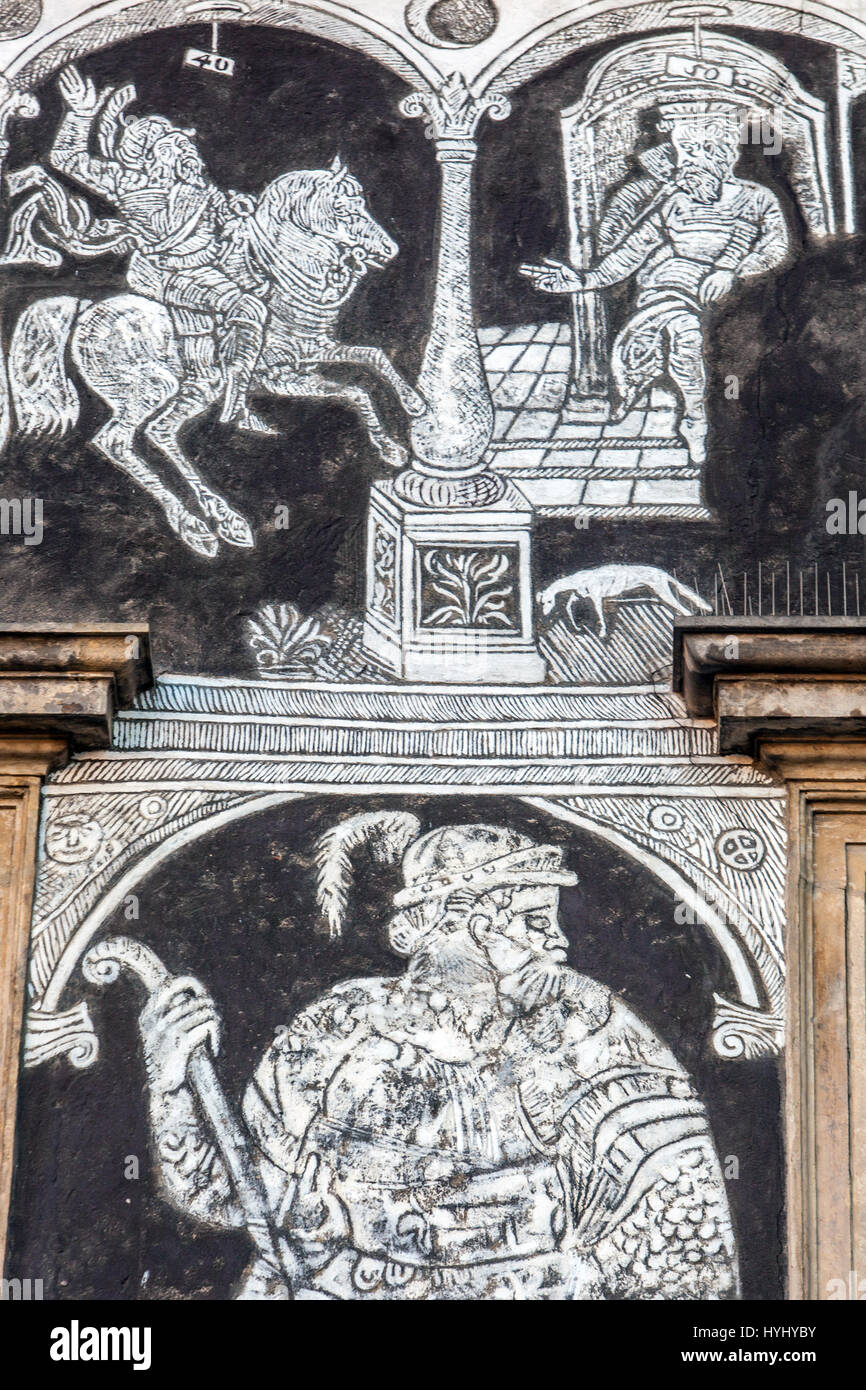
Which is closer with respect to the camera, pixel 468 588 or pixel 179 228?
pixel 468 588

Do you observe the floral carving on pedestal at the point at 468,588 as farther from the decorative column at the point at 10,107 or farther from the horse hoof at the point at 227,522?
the decorative column at the point at 10,107

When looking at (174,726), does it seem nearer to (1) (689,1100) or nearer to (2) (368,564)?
(2) (368,564)

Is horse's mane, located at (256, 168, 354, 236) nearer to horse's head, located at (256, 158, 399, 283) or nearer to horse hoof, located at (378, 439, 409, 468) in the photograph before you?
horse's head, located at (256, 158, 399, 283)

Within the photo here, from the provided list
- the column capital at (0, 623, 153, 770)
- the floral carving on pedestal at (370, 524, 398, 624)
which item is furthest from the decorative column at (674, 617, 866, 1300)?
the column capital at (0, 623, 153, 770)

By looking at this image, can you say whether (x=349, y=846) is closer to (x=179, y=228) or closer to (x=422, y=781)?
(x=422, y=781)

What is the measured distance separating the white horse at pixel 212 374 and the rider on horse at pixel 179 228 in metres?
0.04

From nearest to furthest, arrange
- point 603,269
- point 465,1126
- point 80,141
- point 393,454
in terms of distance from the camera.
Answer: point 465,1126 → point 393,454 → point 603,269 → point 80,141

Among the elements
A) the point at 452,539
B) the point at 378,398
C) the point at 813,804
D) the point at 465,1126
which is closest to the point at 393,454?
the point at 378,398

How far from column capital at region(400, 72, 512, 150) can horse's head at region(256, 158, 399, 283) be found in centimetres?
29

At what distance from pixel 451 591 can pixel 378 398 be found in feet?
2.09

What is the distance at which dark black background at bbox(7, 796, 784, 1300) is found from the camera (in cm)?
588

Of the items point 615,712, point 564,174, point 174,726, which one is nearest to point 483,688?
point 615,712

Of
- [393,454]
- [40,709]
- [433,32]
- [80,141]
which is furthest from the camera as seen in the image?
[433,32]

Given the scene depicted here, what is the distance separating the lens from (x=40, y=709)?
6301 millimetres
